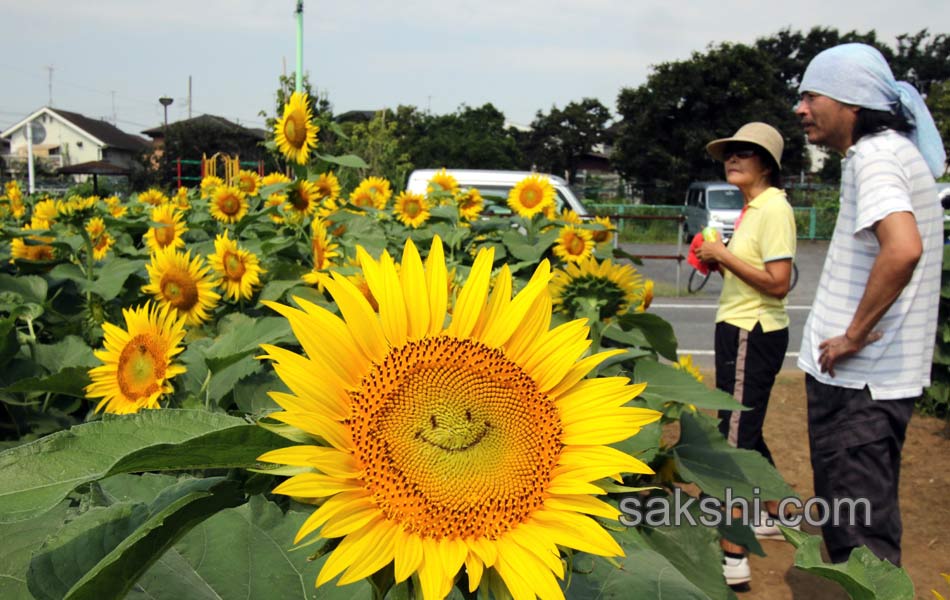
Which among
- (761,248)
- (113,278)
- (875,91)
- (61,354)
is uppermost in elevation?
(875,91)

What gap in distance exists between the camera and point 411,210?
13.0ft

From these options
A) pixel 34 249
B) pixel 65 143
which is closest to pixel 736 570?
pixel 34 249

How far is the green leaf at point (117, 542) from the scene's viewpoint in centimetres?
54

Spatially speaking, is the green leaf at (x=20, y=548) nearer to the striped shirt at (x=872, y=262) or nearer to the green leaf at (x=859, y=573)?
the green leaf at (x=859, y=573)

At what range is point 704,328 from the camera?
9.83 meters

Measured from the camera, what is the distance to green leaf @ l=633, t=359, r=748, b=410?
1440 millimetres

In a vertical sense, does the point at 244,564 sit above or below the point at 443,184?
below

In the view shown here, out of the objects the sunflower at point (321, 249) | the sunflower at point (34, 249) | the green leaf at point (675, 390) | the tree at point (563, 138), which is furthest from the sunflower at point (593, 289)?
the tree at point (563, 138)

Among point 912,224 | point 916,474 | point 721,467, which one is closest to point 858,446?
point 912,224

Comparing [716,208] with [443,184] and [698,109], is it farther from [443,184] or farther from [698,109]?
[443,184]

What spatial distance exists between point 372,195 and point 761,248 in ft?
6.20

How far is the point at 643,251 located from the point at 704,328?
11827 millimetres

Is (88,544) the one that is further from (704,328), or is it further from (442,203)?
(704,328)

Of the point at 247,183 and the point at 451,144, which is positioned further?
the point at 451,144
